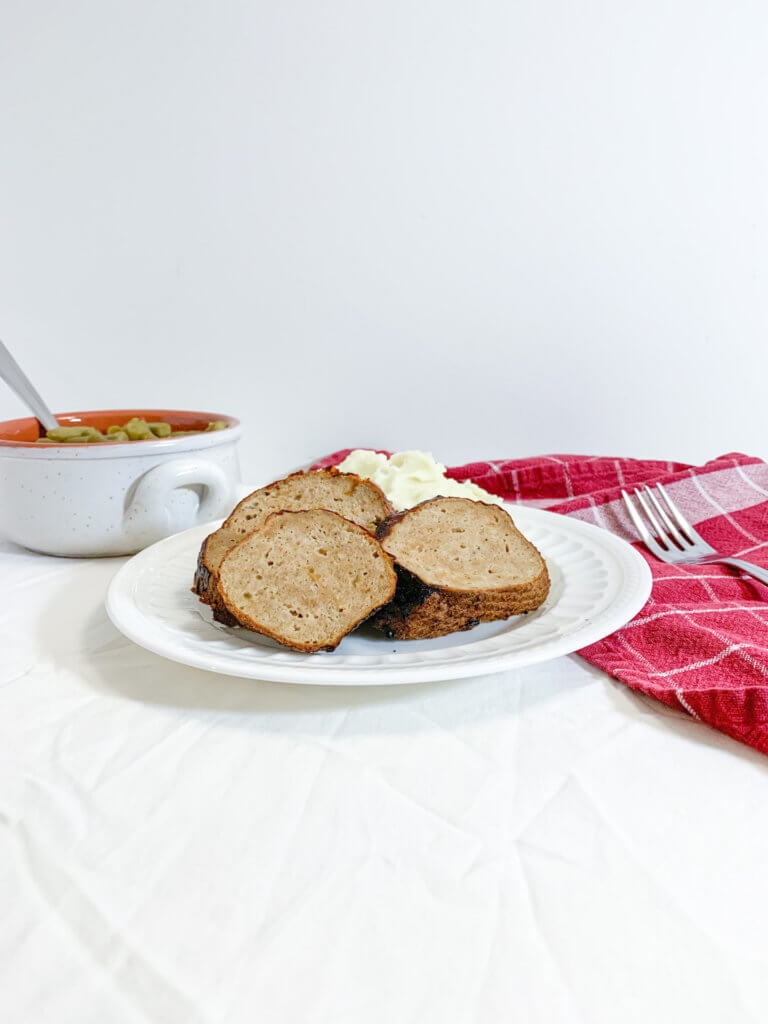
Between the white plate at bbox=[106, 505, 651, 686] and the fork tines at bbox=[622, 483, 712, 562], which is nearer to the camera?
the white plate at bbox=[106, 505, 651, 686]

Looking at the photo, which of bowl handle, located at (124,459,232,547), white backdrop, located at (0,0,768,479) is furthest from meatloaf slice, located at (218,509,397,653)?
white backdrop, located at (0,0,768,479)

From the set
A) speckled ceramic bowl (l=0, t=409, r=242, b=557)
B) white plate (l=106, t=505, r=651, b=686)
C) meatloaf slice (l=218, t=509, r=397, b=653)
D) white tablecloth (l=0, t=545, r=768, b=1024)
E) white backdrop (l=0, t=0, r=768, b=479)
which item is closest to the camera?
white tablecloth (l=0, t=545, r=768, b=1024)

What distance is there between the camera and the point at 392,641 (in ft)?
3.13

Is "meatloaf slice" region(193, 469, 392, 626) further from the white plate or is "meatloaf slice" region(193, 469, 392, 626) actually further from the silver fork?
the silver fork

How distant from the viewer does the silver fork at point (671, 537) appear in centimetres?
130

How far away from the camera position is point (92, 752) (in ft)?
2.44

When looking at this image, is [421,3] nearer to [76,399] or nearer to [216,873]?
[76,399]

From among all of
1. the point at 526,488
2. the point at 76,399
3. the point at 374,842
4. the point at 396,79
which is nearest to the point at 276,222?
the point at 396,79

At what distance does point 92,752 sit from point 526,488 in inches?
49.6

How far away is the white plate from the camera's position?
773mm

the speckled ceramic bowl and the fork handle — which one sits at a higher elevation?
the speckled ceramic bowl

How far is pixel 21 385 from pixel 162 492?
349 millimetres

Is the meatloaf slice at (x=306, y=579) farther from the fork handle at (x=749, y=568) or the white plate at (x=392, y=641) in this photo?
the fork handle at (x=749, y=568)

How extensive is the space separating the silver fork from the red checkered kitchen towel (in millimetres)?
21
